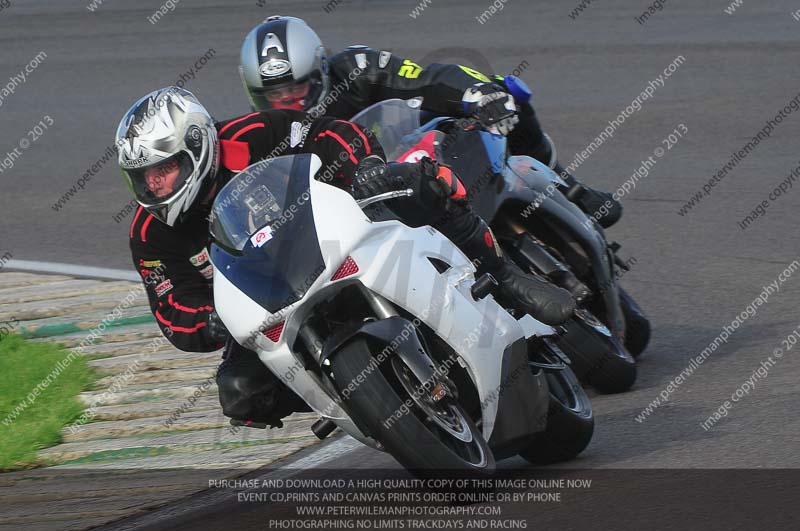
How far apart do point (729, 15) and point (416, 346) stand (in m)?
12.5

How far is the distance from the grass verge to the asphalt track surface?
161 cm

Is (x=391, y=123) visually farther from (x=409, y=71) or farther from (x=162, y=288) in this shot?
(x=162, y=288)

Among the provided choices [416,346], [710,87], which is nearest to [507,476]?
[416,346]

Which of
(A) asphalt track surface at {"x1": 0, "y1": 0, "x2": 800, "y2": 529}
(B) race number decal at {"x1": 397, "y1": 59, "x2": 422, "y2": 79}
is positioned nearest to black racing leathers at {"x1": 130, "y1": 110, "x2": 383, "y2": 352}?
(A) asphalt track surface at {"x1": 0, "y1": 0, "x2": 800, "y2": 529}

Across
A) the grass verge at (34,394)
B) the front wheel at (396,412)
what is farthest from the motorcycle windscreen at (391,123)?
the grass verge at (34,394)

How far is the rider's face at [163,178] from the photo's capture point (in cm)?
526

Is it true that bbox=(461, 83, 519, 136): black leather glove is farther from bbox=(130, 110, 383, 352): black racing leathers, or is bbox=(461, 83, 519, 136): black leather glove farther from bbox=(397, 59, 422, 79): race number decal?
bbox=(397, 59, 422, 79): race number decal

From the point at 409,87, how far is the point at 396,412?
3164 mm

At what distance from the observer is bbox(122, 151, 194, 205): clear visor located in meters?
5.26

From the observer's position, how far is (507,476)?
213 inches

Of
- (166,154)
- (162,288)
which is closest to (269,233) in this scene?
(166,154)

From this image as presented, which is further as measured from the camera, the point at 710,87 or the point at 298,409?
the point at 710,87

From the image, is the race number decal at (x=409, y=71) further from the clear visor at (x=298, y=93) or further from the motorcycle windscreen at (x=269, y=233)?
the motorcycle windscreen at (x=269, y=233)

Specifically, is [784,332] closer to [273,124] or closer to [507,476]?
[507,476]
